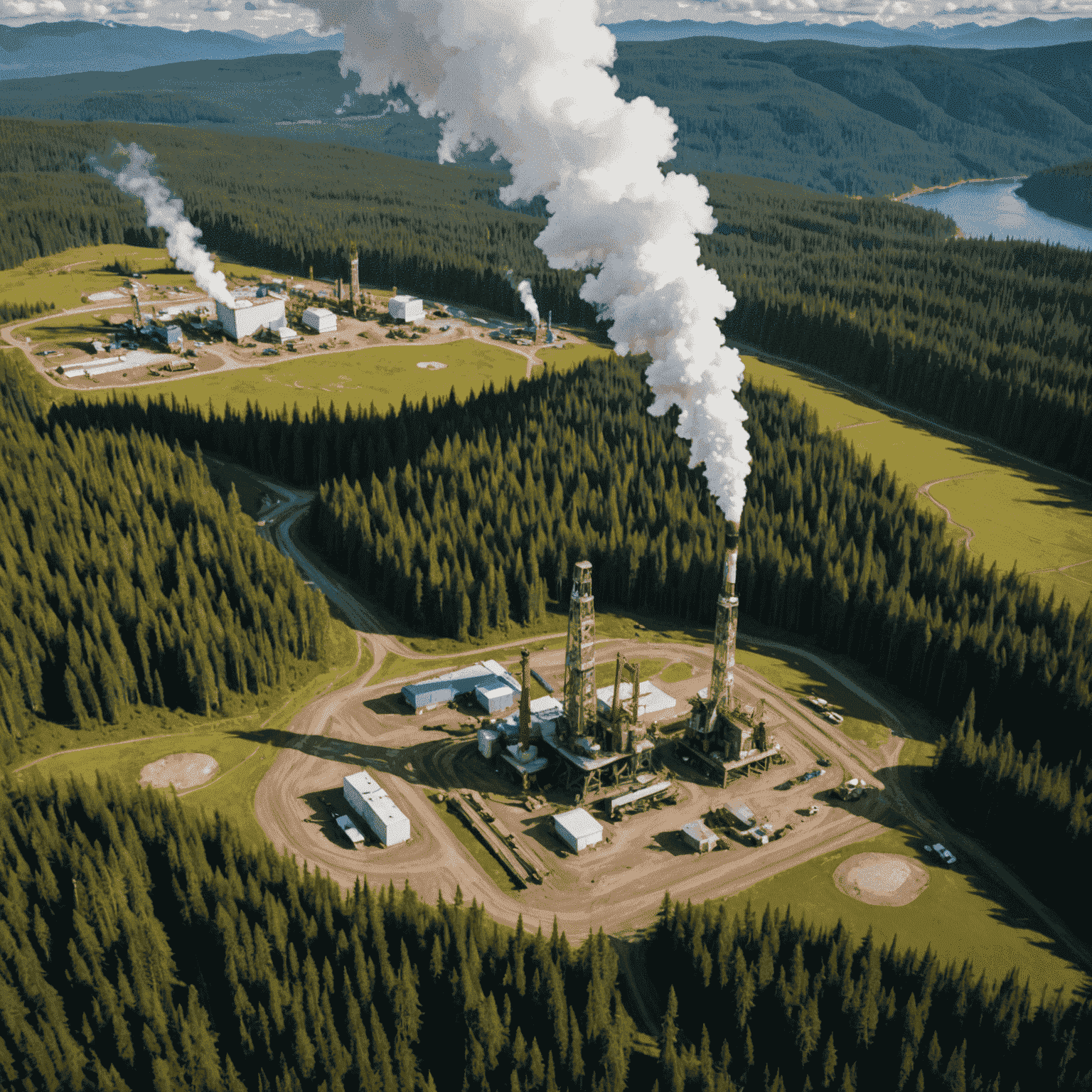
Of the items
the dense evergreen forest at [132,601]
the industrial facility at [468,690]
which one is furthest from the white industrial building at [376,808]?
the dense evergreen forest at [132,601]

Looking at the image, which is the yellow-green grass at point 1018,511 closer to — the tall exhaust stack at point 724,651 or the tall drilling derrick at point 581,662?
the tall exhaust stack at point 724,651

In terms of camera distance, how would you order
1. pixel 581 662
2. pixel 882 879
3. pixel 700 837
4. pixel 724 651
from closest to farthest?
pixel 882 879 < pixel 700 837 < pixel 581 662 < pixel 724 651

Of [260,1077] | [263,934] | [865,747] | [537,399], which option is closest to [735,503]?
[865,747]

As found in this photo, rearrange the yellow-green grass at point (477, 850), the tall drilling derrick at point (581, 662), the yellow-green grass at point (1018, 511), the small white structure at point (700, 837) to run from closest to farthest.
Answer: the yellow-green grass at point (477, 850) < the small white structure at point (700, 837) < the tall drilling derrick at point (581, 662) < the yellow-green grass at point (1018, 511)

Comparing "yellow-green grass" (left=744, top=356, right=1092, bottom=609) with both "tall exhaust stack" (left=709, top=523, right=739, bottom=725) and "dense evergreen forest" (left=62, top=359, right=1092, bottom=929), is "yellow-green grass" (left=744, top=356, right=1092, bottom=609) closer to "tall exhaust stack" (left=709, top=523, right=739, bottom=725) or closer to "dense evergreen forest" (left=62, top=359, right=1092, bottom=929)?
"dense evergreen forest" (left=62, top=359, right=1092, bottom=929)

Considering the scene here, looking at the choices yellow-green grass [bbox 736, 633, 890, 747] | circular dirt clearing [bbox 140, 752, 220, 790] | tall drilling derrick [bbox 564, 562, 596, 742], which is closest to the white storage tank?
tall drilling derrick [bbox 564, 562, 596, 742]

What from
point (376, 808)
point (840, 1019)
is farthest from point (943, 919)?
point (376, 808)

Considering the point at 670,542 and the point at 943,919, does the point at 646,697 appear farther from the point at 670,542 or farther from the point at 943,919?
the point at 943,919
